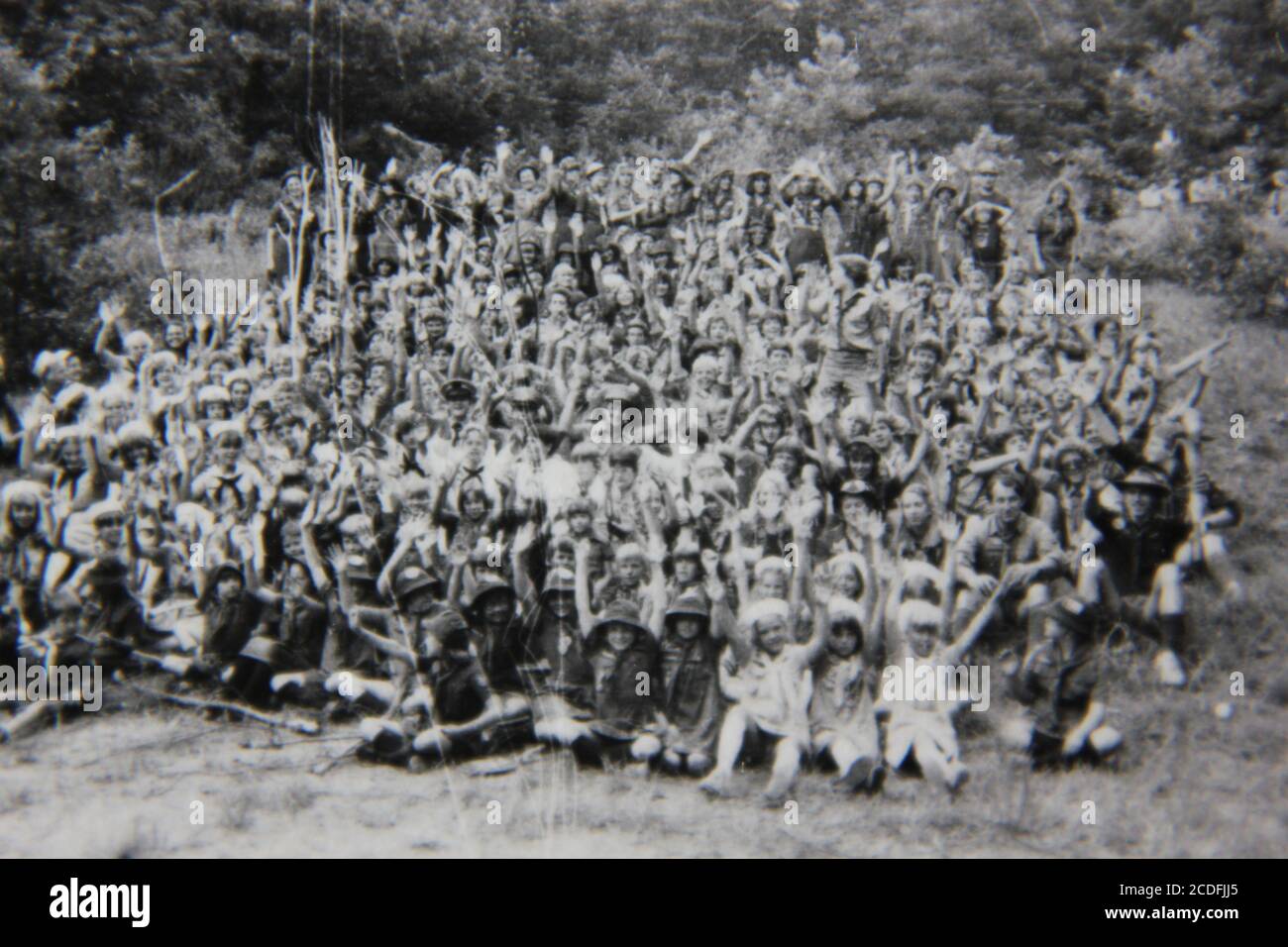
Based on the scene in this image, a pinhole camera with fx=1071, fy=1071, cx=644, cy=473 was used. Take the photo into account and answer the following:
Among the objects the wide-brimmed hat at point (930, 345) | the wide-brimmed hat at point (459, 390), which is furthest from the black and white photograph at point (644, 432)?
the wide-brimmed hat at point (930, 345)

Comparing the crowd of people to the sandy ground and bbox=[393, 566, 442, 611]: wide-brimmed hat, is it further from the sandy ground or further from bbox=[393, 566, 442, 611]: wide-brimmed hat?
the sandy ground

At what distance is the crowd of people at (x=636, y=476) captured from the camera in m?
6.03

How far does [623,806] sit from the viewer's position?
19.2ft

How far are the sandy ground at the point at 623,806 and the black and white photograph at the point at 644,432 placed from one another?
26mm

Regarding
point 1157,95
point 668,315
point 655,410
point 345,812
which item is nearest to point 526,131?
point 668,315

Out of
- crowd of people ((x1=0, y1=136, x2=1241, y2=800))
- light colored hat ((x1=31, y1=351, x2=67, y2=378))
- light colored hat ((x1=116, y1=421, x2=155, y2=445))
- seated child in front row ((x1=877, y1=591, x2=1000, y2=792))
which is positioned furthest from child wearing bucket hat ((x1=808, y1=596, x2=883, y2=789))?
light colored hat ((x1=31, y1=351, x2=67, y2=378))

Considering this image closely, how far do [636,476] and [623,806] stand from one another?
78.6 inches

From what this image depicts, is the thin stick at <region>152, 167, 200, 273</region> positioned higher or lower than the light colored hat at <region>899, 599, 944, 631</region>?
higher

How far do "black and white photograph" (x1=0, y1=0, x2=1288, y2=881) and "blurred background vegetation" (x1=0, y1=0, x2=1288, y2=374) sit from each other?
3 cm

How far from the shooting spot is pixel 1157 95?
752 centimetres

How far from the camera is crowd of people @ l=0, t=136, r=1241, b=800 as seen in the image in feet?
19.8

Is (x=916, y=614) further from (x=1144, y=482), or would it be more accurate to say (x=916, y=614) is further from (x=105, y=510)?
(x=105, y=510)
